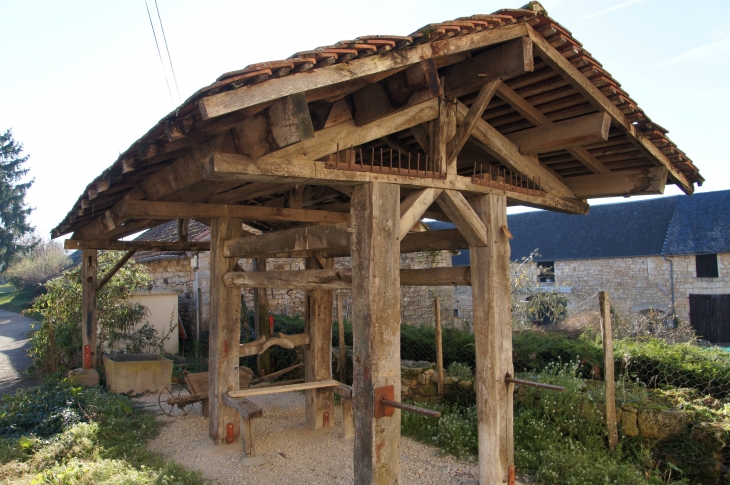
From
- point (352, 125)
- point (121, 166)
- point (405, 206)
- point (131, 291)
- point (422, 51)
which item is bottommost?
point (131, 291)

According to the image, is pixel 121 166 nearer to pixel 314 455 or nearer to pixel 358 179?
pixel 358 179

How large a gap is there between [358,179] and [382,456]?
5.98 feet

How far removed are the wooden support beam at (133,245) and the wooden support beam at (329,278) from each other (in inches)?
113

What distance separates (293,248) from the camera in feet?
14.3

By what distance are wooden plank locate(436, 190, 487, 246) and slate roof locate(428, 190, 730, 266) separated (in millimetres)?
17433

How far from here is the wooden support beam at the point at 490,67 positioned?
3633 millimetres

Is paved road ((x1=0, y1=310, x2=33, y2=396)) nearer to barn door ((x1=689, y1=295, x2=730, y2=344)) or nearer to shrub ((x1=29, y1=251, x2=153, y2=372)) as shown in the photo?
shrub ((x1=29, y1=251, x2=153, y2=372))

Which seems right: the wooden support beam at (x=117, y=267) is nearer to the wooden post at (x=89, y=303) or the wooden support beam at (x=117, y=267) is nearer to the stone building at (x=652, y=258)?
the wooden post at (x=89, y=303)

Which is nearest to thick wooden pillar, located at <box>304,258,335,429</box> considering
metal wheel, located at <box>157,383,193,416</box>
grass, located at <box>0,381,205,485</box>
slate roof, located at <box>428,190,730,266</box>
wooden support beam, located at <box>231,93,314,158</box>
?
metal wheel, located at <box>157,383,193,416</box>

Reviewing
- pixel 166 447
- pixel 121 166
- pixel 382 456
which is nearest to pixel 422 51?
pixel 121 166

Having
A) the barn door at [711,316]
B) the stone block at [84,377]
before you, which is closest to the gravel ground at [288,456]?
the stone block at [84,377]

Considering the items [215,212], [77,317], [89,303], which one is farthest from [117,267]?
[215,212]

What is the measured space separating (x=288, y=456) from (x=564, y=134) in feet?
13.7

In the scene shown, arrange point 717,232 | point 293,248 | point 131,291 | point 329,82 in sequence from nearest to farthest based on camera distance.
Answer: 1. point 329,82
2. point 293,248
3. point 131,291
4. point 717,232
